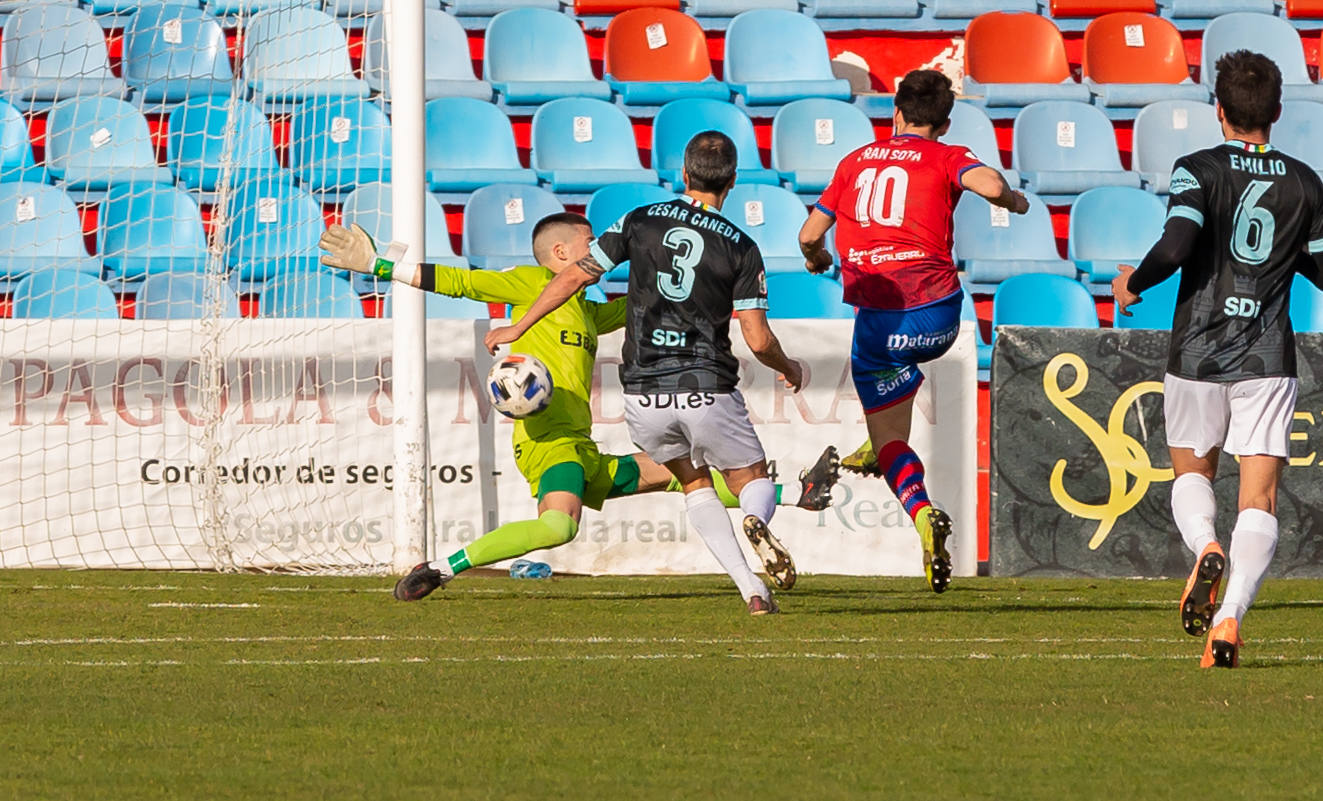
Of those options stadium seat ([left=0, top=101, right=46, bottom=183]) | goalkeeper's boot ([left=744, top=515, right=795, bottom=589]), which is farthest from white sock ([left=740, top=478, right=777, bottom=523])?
stadium seat ([left=0, top=101, right=46, bottom=183])

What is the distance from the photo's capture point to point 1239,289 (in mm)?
5105

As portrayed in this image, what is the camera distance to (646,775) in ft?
10.9

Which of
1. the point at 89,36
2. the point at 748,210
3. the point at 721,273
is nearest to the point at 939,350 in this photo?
the point at 721,273

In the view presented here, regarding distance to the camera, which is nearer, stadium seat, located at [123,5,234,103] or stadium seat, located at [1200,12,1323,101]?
stadium seat, located at [123,5,234,103]

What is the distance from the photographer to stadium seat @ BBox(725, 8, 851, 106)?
1350 centimetres

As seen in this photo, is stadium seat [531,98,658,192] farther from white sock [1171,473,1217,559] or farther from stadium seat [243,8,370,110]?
white sock [1171,473,1217,559]

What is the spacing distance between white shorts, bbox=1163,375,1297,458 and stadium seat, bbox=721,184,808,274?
21.9 ft

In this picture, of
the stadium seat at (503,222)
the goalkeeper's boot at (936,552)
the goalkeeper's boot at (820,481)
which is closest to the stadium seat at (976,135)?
the stadium seat at (503,222)

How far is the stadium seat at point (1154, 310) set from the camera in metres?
11.8

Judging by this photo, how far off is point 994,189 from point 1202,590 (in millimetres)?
1964

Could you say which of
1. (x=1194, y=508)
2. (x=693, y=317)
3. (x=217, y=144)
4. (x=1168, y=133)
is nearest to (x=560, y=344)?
(x=693, y=317)

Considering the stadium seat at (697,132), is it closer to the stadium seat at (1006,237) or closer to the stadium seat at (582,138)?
the stadium seat at (582,138)

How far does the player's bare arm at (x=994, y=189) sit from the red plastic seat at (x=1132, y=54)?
7.89 metres

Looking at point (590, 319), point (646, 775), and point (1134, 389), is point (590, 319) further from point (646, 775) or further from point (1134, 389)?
point (646, 775)
